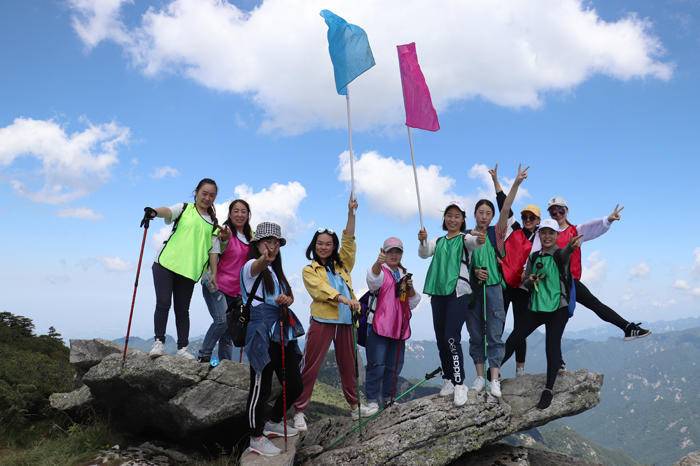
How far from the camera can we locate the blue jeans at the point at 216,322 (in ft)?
32.1

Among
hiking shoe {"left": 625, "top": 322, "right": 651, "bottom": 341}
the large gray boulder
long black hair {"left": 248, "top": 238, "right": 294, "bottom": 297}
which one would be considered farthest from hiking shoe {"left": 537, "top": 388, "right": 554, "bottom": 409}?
long black hair {"left": 248, "top": 238, "right": 294, "bottom": 297}

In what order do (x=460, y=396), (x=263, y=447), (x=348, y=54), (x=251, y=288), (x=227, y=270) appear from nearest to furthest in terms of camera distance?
(x=263, y=447) → (x=251, y=288) → (x=460, y=396) → (x=227, y=270) → (x=348, y=54)

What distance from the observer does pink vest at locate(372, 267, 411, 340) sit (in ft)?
30.6

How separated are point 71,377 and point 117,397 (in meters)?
4.63

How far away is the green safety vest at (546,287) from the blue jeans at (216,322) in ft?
20.4

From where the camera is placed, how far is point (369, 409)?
954cm

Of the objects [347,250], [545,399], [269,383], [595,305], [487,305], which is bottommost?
[545,399]

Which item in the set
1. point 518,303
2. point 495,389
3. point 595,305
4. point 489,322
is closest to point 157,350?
point 489,322

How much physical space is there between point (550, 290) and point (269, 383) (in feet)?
18.1

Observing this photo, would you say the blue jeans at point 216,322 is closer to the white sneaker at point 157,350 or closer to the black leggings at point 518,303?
the white sneaker at point 157,350

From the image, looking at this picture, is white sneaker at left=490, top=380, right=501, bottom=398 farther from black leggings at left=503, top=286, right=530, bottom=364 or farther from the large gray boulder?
black leggings at left=503, top=286, right=530, bottom=364

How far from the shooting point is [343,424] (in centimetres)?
1030

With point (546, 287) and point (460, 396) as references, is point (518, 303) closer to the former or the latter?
point (546, 287)

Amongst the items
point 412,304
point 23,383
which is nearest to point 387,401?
point 412,304
